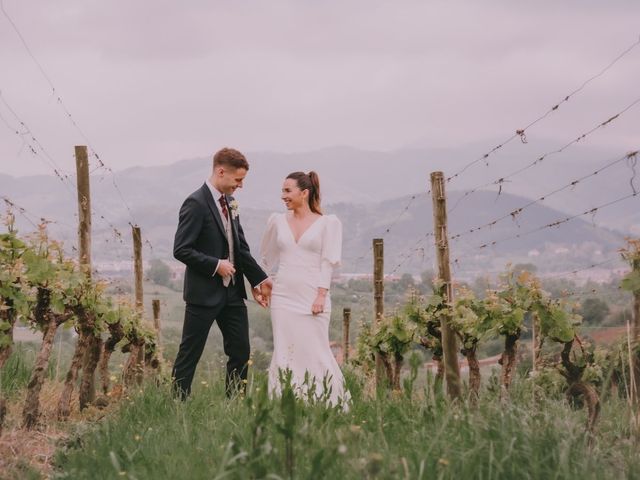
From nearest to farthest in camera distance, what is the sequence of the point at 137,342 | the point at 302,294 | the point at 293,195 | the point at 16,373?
the point at 293,195 < the point at 302,294 < the point at 16,373 < the point at 137,342

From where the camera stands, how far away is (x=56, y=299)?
21.3 feet

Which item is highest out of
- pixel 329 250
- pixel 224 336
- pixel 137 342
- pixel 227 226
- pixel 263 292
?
pixel 227 226

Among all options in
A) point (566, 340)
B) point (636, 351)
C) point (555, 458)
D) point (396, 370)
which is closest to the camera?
point (555, 458)

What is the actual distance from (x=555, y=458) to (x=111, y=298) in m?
5.32

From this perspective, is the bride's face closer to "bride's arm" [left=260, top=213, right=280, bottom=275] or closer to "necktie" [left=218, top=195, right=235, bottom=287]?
"bride's arm" [left=260, top=213, right=280, bottom=275]

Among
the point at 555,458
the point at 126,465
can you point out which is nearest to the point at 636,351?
the point at 555,458

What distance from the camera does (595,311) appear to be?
155 ft

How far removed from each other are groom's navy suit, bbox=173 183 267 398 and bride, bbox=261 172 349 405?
11.6 inches

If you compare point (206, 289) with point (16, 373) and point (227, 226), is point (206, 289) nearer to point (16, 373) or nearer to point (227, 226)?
point (227, 226)

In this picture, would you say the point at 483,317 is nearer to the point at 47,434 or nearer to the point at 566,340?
the point at 566,340

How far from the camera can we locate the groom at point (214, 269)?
21.4 ft

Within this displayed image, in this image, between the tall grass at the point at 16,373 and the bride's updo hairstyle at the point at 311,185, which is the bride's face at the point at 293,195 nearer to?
the bride's updo hairstyle at the point at 311,185

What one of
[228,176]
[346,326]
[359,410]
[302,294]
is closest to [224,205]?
[228,176]

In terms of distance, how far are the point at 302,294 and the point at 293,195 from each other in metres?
0.83
